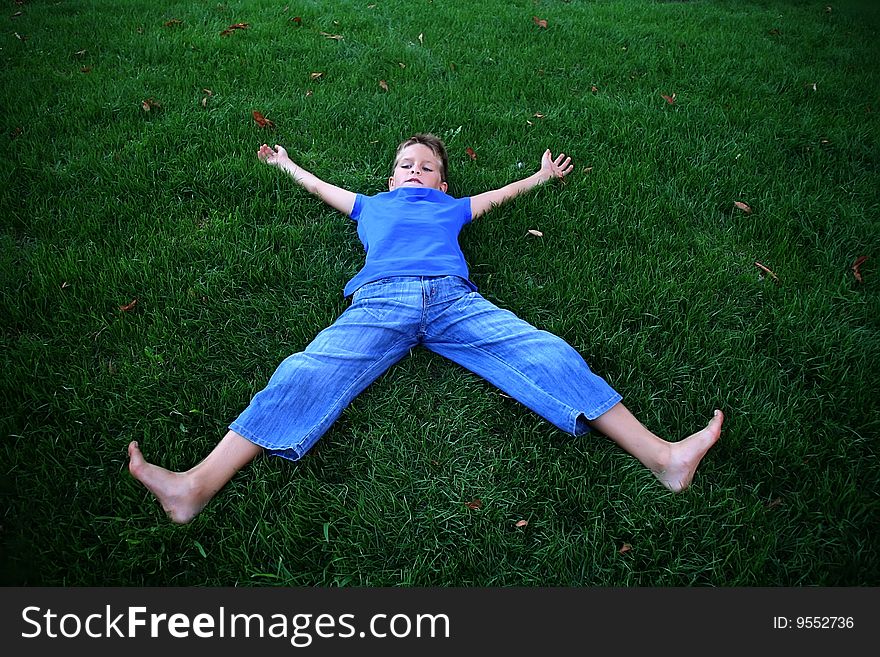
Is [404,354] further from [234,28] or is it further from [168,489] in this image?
[234,28]

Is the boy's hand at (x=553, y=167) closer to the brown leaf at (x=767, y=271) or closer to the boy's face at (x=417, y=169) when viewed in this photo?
the boy's face at (x=417, y=169)

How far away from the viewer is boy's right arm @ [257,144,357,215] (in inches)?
129

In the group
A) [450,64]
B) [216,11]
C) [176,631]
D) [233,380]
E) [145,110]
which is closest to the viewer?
[176,631]

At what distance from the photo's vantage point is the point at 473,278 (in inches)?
118

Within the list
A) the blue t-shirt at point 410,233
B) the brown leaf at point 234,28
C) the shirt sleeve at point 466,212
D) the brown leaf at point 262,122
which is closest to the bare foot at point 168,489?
the blue t-shirt at point 410,233

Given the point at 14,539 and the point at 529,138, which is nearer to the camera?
the point at 14,539

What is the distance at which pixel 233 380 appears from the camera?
2.43 m

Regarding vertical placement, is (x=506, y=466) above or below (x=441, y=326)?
below

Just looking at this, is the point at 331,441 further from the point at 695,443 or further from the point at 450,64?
the point at 450,64

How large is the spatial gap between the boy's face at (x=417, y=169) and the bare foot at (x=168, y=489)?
1.97 meters

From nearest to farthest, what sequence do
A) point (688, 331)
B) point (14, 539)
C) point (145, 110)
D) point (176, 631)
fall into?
1. point (176, 631)
2. point (14, 539)
3. point (688, 331)
4. point (145, 110)

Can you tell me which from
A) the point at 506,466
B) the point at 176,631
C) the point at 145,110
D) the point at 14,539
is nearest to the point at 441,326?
the point at 506,466

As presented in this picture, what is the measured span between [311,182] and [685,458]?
2.58 m

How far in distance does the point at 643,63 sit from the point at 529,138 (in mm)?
2097
